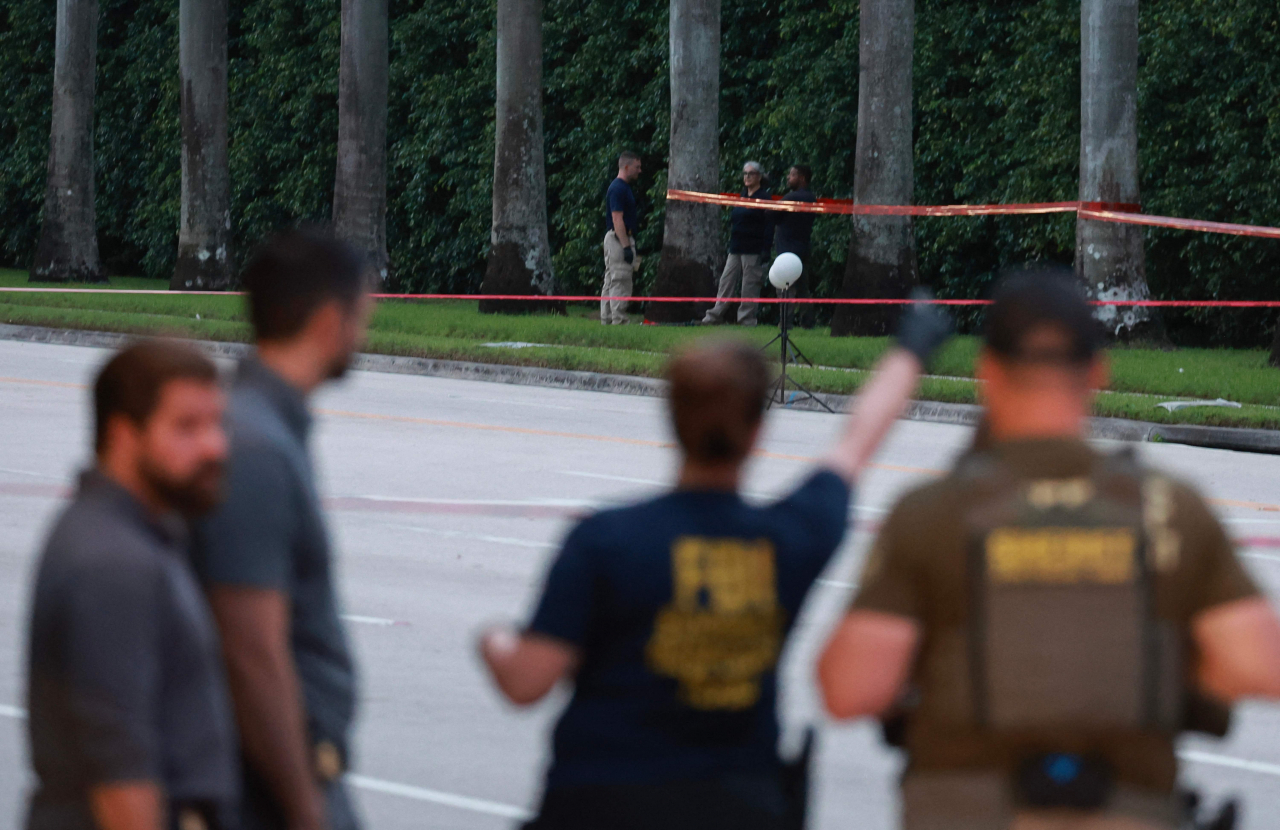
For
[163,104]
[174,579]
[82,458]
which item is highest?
[163,104]

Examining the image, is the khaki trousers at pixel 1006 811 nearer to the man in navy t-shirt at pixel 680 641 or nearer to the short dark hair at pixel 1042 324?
the man in navy t-shirt at pixel 680 641

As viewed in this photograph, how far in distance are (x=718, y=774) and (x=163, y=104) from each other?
4108 centimetres

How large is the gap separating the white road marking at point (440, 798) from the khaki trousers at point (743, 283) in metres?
19.1

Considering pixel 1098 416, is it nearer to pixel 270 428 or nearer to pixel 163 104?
pixel 270 428

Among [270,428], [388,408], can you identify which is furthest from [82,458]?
[270,428]

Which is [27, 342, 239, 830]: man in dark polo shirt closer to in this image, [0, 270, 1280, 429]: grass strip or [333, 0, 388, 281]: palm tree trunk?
[0, 270, 1280, 429]: grass strip

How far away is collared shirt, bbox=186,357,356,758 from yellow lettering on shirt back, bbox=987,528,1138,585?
1.20m

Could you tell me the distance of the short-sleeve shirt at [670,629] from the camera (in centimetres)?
344

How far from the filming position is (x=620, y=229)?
1017 inches

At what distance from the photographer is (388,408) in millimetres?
17750

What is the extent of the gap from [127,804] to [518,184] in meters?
25.1

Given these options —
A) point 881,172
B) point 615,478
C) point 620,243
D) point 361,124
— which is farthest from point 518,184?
point 615,478

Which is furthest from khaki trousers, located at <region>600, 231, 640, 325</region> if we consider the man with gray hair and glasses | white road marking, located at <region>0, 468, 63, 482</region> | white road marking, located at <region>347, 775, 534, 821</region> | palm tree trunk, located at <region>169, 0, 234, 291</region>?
white road marking, located at <region>347, 775, 534, 821</region>

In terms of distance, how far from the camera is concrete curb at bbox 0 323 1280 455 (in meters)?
16.4
